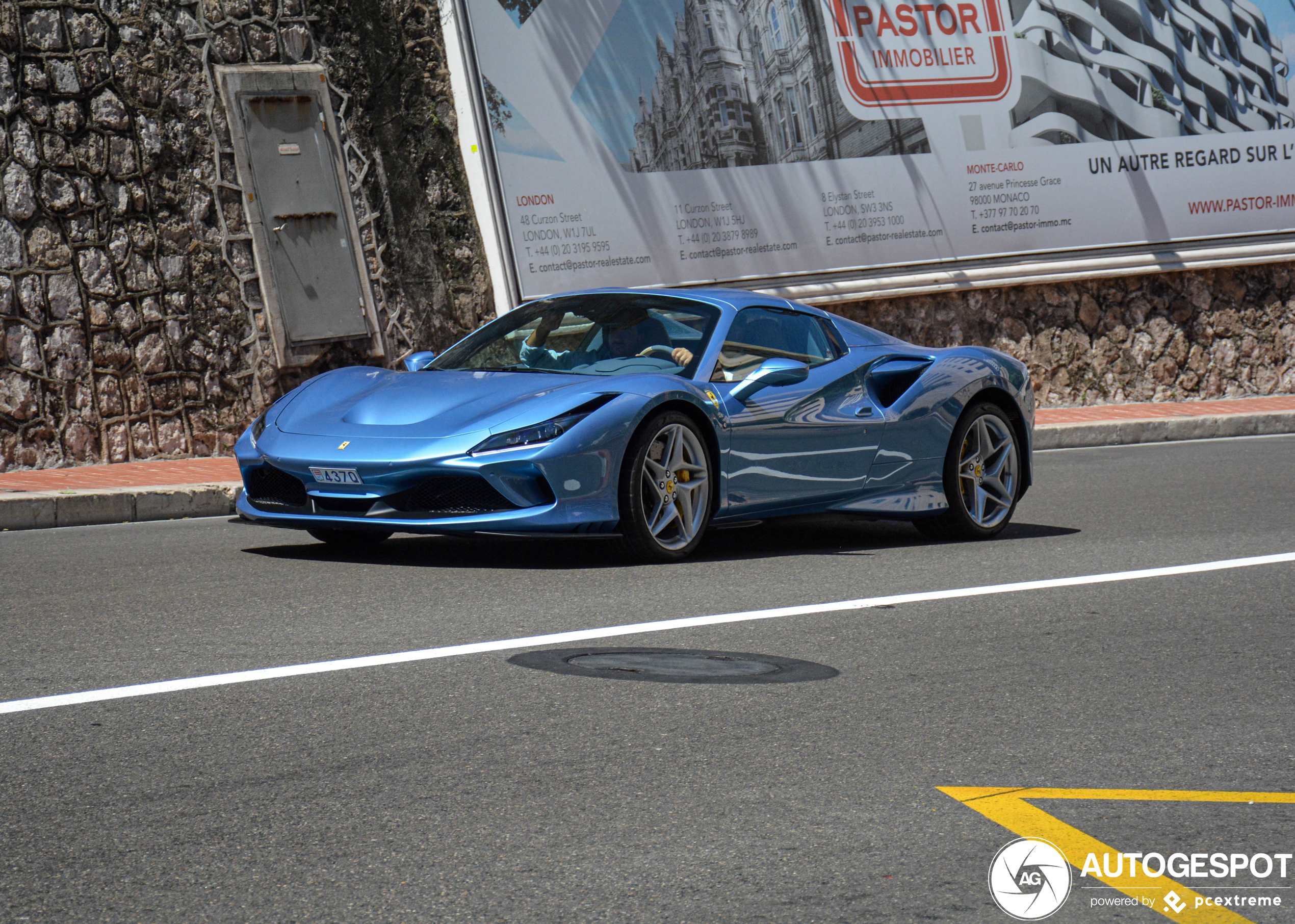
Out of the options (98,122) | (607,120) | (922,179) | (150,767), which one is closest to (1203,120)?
(922,179)

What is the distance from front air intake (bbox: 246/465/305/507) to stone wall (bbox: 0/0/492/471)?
213 inches

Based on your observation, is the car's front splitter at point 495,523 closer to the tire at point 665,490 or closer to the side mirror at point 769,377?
the tire at point 665,490

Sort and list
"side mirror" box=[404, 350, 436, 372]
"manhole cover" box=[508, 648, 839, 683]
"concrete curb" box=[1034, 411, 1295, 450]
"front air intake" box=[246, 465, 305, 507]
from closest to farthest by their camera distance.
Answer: "manhole cover" box=[508, 648, 839, 683]
"front air intake" box=[246, 465, 305, 507]
"side mirror" box=[404, 350, 436, 372]
"concrete curb" box=[1034, 411, 1295, 450]

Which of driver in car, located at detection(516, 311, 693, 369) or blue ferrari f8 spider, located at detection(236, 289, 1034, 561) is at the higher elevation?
driver in car, located at detection(516, 311, 693, 369)

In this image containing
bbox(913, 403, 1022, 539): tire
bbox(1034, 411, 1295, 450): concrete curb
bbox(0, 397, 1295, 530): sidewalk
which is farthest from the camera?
bbox(1034, 411, 1295, 450): concrete curb

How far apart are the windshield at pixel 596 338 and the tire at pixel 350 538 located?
35.8 inches

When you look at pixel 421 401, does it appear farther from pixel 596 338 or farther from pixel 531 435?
pixel 596 338

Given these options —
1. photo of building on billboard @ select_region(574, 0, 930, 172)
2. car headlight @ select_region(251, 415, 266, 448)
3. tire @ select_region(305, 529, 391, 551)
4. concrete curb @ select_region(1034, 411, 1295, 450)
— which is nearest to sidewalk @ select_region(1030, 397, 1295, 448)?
concrete curb @ select_region(1034, 411, 1295, 450)

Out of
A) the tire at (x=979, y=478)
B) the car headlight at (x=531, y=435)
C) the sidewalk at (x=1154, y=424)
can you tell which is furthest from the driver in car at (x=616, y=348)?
the sidewalk at (x=1154, y=424)

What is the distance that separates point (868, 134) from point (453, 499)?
11.4 m

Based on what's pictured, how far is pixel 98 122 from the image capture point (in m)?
12.0

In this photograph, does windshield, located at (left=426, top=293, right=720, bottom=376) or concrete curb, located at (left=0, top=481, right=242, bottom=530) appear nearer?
windshield, located at (left=426, top=293, right=720, bottom=376)

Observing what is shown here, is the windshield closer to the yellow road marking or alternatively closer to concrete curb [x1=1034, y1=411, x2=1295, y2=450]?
the yellow road marking

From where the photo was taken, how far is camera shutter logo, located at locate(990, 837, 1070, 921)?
2881 mm
